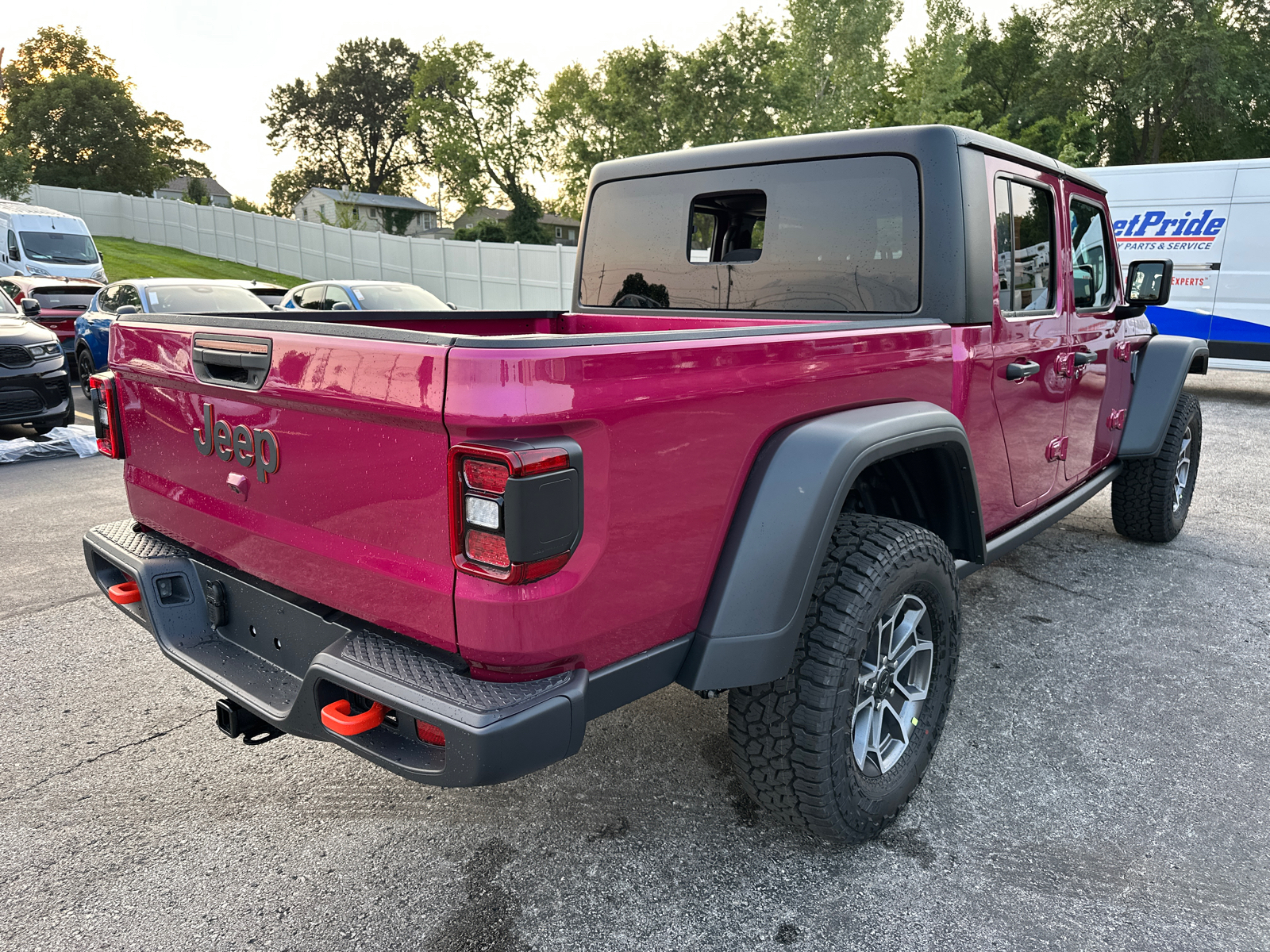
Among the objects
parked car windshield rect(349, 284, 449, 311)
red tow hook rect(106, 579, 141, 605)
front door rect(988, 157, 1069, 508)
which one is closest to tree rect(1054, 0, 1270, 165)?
parked car windshield rect(349, 284, 449, 311)

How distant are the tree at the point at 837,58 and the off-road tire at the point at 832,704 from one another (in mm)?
39326

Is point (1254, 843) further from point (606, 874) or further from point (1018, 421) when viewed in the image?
point (606, 874)

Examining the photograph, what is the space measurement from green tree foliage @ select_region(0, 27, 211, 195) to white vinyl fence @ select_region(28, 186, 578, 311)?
16.2m

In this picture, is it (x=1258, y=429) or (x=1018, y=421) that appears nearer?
(x=1018, y=421)

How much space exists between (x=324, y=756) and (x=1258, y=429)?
413 inches

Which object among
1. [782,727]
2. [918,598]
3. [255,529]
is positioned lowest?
[782,727]

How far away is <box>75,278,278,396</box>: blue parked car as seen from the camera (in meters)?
9.89

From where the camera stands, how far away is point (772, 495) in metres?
2.10

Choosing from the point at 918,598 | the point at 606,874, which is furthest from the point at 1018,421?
the point at 606,874

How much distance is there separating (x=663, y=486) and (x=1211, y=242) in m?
12.5

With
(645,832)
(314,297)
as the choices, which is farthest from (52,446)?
(645,832)

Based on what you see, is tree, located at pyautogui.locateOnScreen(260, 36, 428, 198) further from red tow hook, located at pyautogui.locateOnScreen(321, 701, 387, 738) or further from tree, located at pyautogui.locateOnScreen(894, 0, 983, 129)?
red tow hook, located at pyautogui.locateOnScreen(321, 701, 387, 738)

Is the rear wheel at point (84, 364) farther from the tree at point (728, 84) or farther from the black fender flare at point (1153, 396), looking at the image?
the tree at point (728, 84)

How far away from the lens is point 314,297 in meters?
11.7
